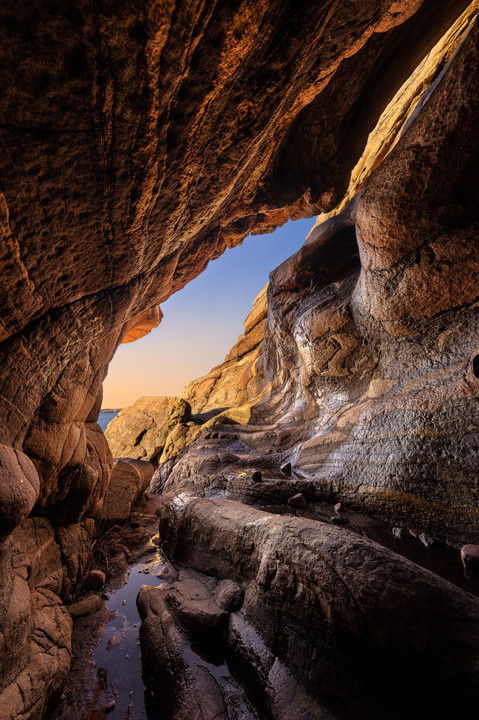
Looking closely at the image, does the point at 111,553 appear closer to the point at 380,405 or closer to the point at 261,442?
the point at 261,442

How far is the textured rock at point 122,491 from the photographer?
567 centimetres

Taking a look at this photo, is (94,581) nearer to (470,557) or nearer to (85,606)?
(85,606)

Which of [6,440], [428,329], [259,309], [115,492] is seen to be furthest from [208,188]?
[259,309]

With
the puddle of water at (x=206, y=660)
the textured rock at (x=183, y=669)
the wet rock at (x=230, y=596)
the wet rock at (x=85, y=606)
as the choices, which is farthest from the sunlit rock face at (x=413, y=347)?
the wet rock at (x=85, y=606)

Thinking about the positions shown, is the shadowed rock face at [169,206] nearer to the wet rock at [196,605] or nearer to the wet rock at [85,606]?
the wet rock at [85,606]

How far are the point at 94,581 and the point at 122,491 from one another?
2.81 metres

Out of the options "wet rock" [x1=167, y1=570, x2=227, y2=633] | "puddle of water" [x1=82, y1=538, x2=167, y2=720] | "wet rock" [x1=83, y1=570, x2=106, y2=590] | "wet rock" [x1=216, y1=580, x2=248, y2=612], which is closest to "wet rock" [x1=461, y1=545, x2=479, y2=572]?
"wet rock" [x1=216, y1=580, x2=248, y2=612]

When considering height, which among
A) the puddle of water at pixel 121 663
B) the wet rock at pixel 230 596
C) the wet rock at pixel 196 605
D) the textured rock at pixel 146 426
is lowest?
the puddle of water at pixel 121 663

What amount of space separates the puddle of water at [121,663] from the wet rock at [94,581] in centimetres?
20

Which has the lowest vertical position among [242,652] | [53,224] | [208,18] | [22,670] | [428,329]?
[242,652]

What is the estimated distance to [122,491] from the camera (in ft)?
20.9

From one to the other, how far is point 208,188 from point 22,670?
15.7ft

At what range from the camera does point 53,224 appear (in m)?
2.11

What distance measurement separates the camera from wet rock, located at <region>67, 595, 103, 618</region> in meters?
3.15
